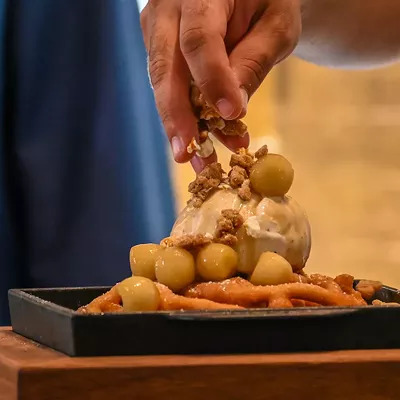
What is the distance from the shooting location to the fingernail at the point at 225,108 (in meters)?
1.15

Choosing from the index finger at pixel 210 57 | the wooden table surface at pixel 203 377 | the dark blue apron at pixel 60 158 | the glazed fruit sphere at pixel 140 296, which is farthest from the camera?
the dark blue apron at pixel 60 158

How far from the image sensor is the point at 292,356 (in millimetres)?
866

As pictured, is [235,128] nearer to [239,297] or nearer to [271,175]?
[271,175]

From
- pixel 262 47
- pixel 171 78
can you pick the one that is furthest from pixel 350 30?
pixel 171 78

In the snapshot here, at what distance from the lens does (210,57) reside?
1.17m

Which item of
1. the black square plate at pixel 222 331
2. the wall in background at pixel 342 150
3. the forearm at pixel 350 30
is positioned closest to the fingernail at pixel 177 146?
the black square plate at pixel 222 331

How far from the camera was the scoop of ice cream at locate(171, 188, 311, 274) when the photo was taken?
41.4 inches

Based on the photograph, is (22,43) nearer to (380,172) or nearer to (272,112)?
(272,112)

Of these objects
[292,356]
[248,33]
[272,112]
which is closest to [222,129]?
[248,33]

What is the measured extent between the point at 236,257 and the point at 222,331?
0.58 ft

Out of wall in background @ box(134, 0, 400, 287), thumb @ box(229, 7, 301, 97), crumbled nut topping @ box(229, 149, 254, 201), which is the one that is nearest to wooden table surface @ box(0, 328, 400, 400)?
crumbled nut topping @ box(229, 149, 254, 201)

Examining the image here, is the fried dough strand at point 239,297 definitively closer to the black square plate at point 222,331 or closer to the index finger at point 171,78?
the black square plate at point 222,331

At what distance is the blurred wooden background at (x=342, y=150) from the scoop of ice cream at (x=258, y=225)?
1871 millimetres

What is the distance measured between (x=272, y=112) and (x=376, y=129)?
0.36 metres
